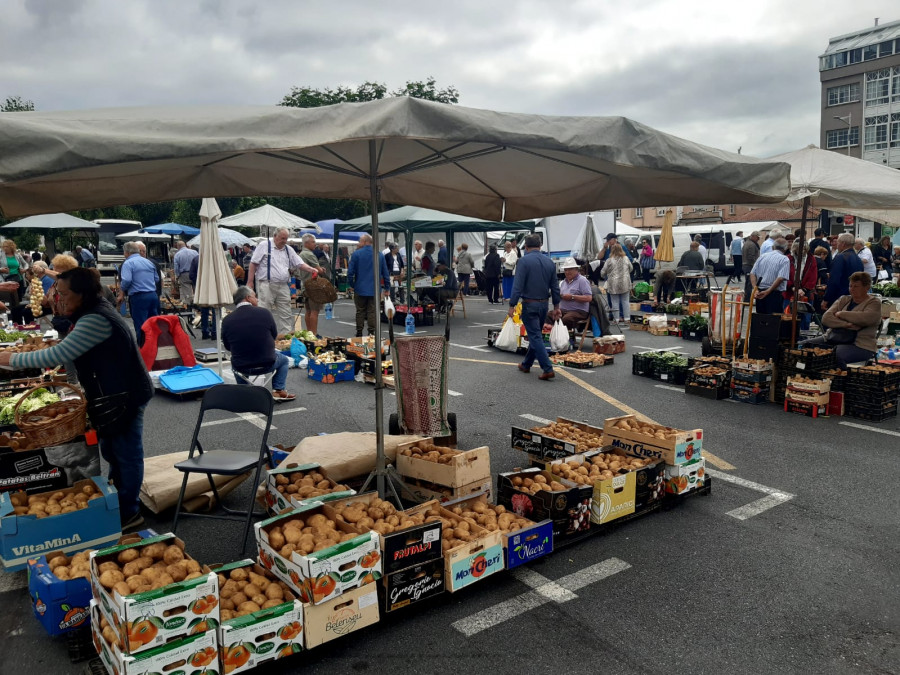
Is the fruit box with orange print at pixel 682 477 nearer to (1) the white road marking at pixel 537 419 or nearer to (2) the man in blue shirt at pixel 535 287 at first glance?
(1) the white road marking at pixel 537 419

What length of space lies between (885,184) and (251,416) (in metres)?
7.57

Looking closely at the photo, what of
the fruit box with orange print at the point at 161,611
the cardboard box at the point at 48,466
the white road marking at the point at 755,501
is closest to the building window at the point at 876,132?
the white road marking at the point at 755,501

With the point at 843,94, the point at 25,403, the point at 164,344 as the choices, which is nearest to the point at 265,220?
the point at 164,344

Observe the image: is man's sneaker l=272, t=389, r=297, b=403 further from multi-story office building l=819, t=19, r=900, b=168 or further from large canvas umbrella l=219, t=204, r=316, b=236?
multi-story office building l=819, t=19, r=900, b=168

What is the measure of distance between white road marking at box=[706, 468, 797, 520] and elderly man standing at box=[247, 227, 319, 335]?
7.70 metres

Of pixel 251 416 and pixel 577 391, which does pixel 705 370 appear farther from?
pixel 251 416

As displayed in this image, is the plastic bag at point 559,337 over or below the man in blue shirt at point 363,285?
below

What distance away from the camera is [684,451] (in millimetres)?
4906

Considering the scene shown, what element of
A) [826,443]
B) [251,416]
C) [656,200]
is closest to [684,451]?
[656,200]

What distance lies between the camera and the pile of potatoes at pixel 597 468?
454 cm

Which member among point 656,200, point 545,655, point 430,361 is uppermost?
point 656,200

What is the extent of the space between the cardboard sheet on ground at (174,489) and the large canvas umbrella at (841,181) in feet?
19.6

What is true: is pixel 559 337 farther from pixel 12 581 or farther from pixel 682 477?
pixel 12 581

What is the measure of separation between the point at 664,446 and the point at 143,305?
9738mm
